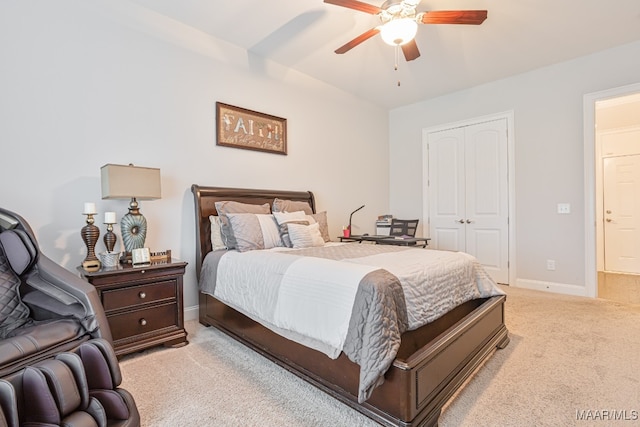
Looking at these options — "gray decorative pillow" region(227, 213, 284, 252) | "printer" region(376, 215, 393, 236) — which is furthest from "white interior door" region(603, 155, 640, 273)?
"gray decorative pillow" region(227, 213, 284, 252)

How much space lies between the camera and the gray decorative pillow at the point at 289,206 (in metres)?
A: 3.49

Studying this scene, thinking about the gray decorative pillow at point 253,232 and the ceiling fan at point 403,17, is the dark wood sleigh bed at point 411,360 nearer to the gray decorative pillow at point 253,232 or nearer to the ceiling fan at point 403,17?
the gray decorative pillow at point 253,232

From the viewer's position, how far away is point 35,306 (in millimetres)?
1707

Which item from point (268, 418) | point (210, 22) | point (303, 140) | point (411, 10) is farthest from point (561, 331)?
point (210, 22)

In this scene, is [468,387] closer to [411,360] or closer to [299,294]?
[411,360]

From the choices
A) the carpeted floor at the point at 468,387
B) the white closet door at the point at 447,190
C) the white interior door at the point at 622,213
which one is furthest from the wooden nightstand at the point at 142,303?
the white interior door at the point at 622,213

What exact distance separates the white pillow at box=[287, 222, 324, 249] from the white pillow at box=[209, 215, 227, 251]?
64cm

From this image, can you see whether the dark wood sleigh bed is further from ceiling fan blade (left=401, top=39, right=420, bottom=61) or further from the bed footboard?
ceiling fan blade (left=401, top=39, right=420, bottom=61)

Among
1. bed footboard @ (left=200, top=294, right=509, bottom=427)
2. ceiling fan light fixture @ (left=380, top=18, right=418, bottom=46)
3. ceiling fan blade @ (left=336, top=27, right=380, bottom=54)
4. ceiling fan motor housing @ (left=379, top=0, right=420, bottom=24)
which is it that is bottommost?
bed footboard @ (left=200, top=294, right=509, bottom=427)

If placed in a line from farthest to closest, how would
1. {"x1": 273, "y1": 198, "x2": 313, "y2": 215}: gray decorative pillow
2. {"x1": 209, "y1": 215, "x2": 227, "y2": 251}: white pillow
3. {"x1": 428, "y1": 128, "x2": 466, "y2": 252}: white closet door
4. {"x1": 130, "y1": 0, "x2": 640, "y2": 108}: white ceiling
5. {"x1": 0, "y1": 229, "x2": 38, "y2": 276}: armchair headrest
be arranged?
{"x1": 428, "y1": 128, "x2": 466, "y2": 252}: white closet door < {"x1": 273, "y1": 198, "x2": 313, "y2": 215}: gray decorative pillow < {"x1": 209, "y1": 215, "x2": 227, "y2": 251}: white pillow < {"x1": 130, "y1": 0, "x2": 640, "y2": 108}: white ceiling < {"x1": 0, "y1": 229, "x2": 38, "y2": 276}: armchair headrest

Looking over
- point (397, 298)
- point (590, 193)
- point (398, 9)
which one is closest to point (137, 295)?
point (397, 298)

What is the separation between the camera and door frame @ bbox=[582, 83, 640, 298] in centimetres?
367

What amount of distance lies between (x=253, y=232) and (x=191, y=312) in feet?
3.50

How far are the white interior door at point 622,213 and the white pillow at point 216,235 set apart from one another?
6.27 meters
